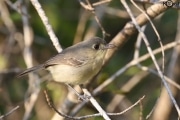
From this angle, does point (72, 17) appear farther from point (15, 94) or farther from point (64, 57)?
point (64, 57)

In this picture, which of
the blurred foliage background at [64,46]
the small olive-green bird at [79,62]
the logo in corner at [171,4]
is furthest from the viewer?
the blurred foliage background at [64,46]

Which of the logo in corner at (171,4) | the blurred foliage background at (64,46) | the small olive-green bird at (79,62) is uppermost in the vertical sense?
the blurred foliage background at (64,46)

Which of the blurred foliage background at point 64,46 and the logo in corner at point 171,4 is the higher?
the blurred foliage background at point 64,46

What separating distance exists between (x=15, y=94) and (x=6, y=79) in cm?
21

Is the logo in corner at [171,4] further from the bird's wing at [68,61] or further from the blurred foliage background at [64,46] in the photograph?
the blurred foliage background at [64,46]

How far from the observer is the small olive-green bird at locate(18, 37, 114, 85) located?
4250mm

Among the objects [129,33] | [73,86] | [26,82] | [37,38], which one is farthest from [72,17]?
[129,33]

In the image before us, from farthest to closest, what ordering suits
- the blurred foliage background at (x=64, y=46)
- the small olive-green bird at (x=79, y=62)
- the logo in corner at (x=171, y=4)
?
the blurred foliage background at (x=64, y=46), the small olive-green bird at (x=79, y=62), the logo in corner at (x=171, y=4)

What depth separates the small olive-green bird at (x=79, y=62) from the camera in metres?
4.25

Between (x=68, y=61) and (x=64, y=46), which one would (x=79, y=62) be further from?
(x=64, y=46)

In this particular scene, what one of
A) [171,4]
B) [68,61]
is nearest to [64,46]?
[68,61]

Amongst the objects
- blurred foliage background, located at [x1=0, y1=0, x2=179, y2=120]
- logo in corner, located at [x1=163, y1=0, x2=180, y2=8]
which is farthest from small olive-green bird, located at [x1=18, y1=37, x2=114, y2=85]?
blurred foliage background, located at [x1=0, y1=0, x2=179, y2=120]

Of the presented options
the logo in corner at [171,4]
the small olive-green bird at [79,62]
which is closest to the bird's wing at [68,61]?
the small olive-green bird at [79,62]

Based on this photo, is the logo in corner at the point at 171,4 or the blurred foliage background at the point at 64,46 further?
the blurred foliage background at the point at 64,46
